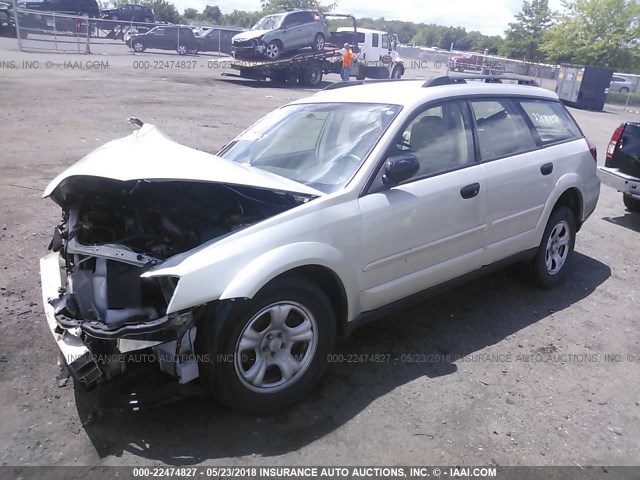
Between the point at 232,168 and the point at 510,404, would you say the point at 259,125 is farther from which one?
the point at 510,404

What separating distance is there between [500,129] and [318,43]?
2103cm

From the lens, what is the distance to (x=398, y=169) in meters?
3.54

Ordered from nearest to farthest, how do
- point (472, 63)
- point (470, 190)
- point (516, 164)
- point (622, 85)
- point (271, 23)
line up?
point (470, 190)
point (516, 164)
point (271, 23)
point (622, 85)
point (472, 63)

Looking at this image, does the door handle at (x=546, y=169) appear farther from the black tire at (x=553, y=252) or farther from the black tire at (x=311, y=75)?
the black tire at (x=311, y=75)

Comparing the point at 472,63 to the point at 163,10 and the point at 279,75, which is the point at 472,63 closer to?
the point at 279,75

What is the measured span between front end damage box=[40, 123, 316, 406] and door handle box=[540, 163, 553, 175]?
2464 millimetres

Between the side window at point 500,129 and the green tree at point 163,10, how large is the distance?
62.1 meters

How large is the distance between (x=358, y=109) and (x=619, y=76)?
129ft

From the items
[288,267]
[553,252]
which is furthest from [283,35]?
[288,267]

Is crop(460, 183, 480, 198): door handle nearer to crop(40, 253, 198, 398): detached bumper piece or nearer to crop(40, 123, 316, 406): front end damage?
crop(40, 123, 316, 406): front end damage

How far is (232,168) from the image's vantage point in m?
3.26

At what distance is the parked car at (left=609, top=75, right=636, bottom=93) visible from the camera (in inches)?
1454

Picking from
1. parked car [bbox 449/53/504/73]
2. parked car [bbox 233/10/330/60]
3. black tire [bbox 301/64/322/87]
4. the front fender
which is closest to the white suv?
the front fender

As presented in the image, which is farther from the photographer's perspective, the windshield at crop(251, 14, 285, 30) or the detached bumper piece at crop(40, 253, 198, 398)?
the windshield at crop(251, 14, 285, 30)
